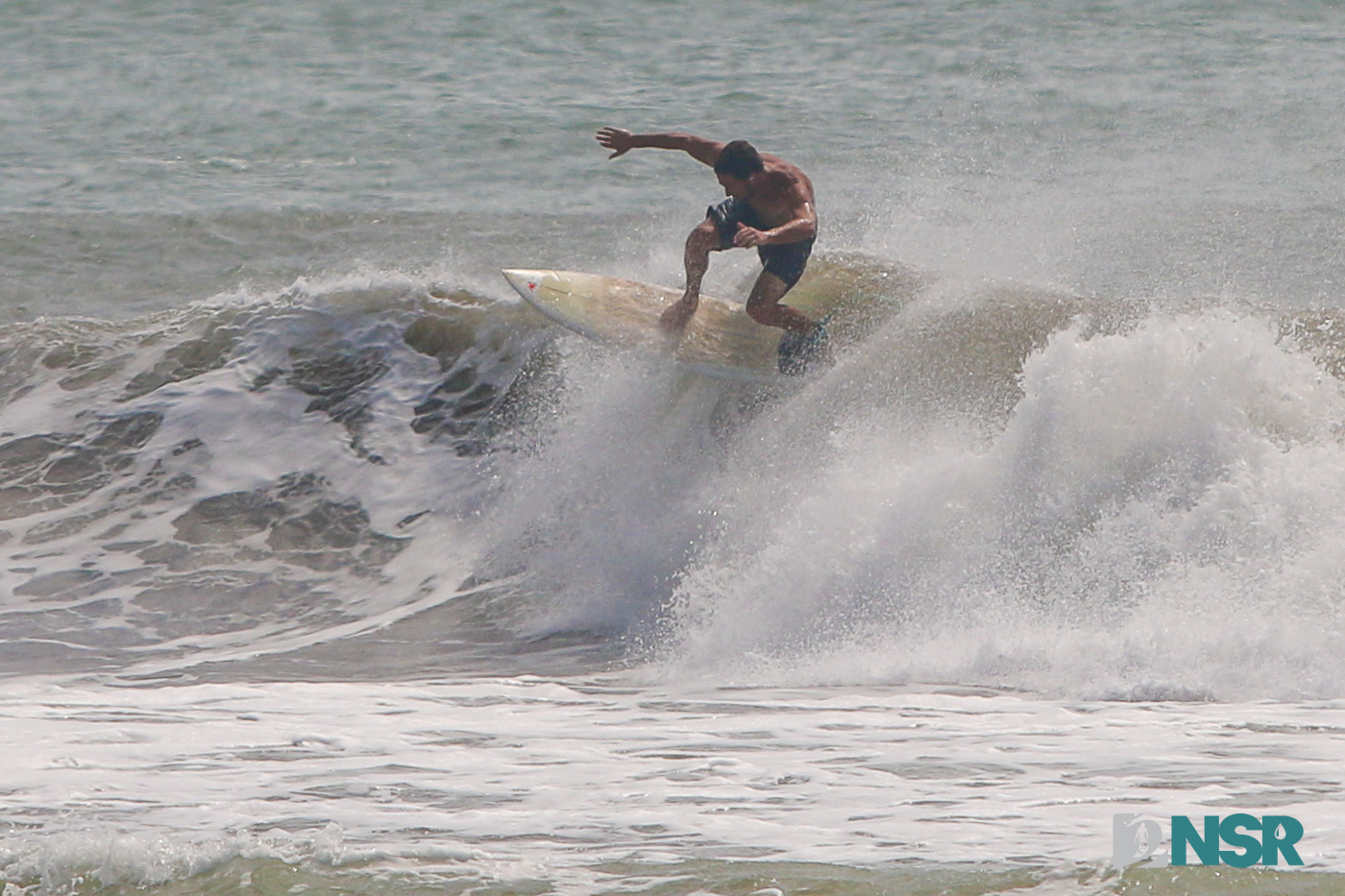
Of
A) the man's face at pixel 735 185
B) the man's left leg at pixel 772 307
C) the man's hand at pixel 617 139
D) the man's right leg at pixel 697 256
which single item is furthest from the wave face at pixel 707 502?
the man's hand at pixel 617 139

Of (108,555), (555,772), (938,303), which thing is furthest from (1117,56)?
(555,772)

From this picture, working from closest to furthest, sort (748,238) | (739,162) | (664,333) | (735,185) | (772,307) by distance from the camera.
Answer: (748,238) → (739,162) → (735,185) → (772,307) → (664,333)

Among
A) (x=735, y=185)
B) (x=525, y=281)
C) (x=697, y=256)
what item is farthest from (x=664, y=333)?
(x=735, y=185)

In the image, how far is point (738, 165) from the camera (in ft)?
28.1

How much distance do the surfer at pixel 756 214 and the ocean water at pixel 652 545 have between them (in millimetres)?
645

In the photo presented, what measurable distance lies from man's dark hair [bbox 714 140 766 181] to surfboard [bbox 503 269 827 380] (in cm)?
99

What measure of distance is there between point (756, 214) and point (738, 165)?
0.32m

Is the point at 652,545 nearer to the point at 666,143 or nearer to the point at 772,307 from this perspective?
the point at 772,307

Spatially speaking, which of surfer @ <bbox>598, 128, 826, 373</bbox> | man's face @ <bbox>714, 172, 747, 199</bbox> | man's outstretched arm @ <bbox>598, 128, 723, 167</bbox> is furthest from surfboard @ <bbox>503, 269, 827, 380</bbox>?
man's outstretched arm @ <bbox>598, 128, 723, 167</bbox>

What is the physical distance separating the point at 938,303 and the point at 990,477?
1.74 m

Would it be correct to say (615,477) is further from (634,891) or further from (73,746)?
(634,891)

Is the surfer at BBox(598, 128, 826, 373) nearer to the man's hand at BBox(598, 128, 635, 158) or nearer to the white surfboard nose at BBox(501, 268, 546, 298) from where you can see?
the man's hand at BBox(598, 128, 635, 158)

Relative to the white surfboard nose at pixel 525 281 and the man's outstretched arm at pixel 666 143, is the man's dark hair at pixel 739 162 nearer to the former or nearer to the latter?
the man's outstretched arm at pixel 666 143

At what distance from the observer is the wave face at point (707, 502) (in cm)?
743
